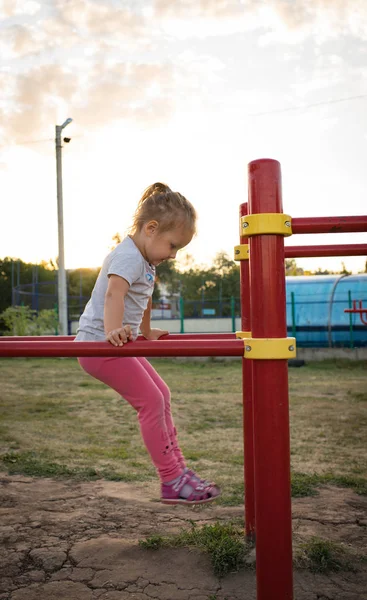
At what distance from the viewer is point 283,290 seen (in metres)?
1.36

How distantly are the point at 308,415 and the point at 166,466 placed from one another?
11.6 ft

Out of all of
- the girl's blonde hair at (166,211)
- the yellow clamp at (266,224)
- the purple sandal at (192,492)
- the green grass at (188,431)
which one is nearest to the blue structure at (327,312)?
the green grass at (188,431)

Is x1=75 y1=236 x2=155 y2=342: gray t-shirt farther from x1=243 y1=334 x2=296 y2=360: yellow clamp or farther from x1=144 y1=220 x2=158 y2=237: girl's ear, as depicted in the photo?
x1=243 y1=334 x2=296 y2=360: yellow clamp

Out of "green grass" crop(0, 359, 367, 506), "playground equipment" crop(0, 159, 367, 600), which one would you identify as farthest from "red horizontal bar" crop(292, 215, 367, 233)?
"green grass" crop(0, 359, 367, 506)

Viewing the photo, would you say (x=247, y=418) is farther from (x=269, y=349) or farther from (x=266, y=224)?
(x=266, y=224)

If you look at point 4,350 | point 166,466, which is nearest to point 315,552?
point 166,466

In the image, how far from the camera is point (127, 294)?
78.7 inches

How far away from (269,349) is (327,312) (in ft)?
36.7

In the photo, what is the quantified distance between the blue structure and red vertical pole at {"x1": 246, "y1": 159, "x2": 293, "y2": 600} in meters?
10.5

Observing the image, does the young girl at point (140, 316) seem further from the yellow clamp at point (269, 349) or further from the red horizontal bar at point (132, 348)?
the yellow clamp at point (269, 349)

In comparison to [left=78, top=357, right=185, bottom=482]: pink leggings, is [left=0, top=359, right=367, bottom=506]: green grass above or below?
below

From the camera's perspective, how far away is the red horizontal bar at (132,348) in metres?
1.37

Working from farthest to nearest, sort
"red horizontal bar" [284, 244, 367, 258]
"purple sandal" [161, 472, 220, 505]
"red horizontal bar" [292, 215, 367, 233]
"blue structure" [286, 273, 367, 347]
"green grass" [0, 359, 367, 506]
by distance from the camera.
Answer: "blue structure" [286, 273, 367, 347] → "green grass" [0, 359, 367, 506] → "red horizontal bar" [284, 244, 367, 258] → "purple sandal" [161, 472, 220, 505] → "red horizontal bar" [292, 215, 367, 233]

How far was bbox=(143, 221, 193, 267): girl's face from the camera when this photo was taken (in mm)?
1933
